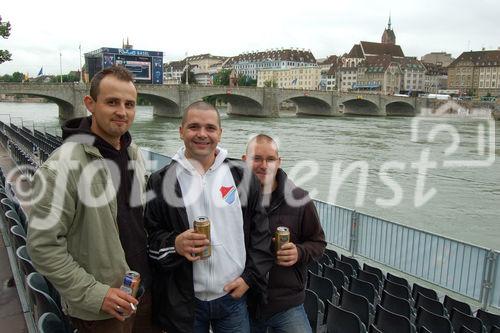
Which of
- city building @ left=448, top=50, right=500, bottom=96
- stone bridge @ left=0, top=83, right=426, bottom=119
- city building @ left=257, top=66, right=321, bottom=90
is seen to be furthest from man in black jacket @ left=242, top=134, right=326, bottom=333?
city building @ left=257, top=66, right=321, bottom=90

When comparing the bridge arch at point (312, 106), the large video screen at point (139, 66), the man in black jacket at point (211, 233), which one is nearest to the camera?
the man in black jacket at point (211, 233)

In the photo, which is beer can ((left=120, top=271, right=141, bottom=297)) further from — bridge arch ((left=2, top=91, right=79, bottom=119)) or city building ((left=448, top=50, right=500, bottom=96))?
city building ((left=448, top=50, right=500, bottom=96))

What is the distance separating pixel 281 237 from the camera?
2.16 meters

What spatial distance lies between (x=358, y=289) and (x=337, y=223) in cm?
289

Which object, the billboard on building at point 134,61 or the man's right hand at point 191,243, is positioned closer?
the man's right hand at point 191,243

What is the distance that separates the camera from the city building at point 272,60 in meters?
121

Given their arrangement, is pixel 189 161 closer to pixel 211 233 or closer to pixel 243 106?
pixel 211 233

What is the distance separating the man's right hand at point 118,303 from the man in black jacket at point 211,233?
24 centimetres

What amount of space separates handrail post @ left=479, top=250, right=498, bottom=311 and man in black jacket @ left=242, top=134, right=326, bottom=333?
12.1 feet

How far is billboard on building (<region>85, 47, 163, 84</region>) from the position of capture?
191 ft

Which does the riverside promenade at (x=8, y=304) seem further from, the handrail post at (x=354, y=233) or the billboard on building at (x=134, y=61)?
the billboard on building at (x=134, y=61)

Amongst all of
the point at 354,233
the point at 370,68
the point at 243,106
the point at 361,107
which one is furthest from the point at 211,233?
the point at 370,68

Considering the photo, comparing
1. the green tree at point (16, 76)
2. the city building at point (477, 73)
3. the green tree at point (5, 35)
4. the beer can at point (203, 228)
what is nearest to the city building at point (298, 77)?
the city building at point (477, 73)

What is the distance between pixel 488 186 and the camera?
1650 centimetres
